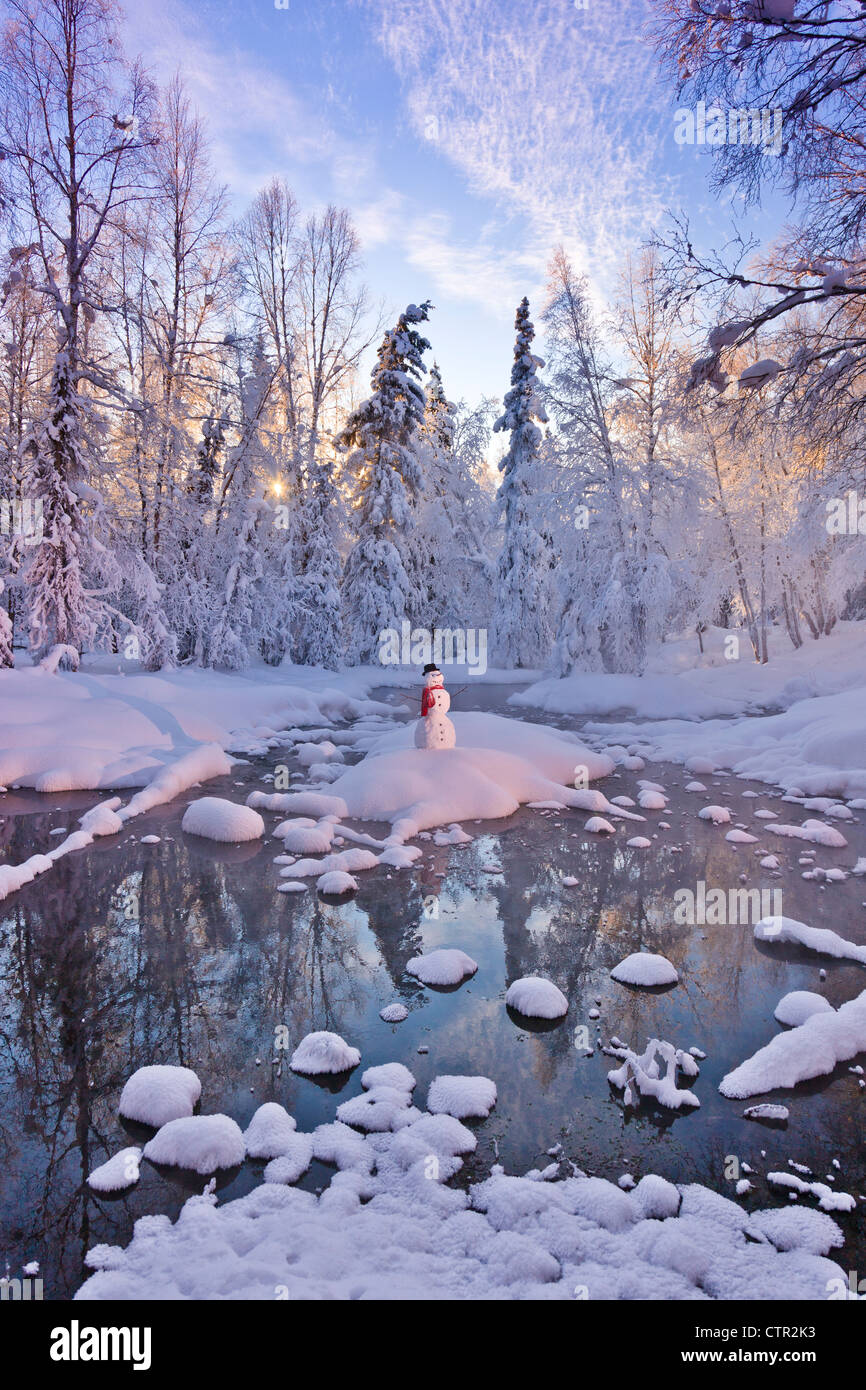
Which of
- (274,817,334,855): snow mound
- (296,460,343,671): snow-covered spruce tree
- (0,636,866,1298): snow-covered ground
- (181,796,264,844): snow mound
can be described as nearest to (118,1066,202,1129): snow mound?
(0,636,866,1298): snow-covered ground

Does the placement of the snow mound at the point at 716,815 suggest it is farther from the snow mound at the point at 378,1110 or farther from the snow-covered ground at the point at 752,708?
the snow mound at the point at 378,1110

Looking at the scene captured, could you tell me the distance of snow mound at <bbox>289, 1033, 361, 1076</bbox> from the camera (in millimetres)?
3311

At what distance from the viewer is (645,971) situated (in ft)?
13.9

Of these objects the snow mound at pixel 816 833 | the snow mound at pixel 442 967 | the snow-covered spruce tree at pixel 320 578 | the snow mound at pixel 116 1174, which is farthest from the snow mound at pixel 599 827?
the snow-covered spruce tree at pixel 320 578

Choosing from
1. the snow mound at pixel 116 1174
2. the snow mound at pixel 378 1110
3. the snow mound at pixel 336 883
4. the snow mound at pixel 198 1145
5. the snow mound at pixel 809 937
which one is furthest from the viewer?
the snow mound at pixel 336 883

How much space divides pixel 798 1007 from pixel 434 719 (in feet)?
16.8

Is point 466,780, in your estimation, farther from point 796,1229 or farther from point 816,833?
point 796,1229

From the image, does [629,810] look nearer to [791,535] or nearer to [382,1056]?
[382,1056]

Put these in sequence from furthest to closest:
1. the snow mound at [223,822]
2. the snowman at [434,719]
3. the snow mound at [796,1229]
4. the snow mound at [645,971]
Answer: the snowman at [434,719], the snow mound at [223,822], the snow mound at [645,971], the snow mound at [796,1229]

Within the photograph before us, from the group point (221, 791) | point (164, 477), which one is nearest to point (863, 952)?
point (221, 791)

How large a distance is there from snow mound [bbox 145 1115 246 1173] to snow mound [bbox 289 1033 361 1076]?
0.54 m

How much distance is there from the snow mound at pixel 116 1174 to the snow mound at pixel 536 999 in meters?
2.05

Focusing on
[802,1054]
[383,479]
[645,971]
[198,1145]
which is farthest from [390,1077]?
[383,479]

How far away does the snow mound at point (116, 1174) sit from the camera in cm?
257
